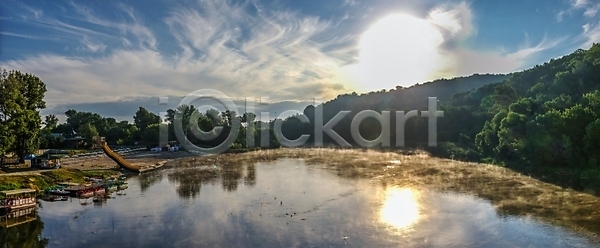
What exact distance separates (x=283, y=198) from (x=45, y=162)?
1212 inches

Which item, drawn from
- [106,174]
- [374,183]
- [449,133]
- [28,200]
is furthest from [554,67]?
[28,200]

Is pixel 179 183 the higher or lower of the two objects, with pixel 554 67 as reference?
lower

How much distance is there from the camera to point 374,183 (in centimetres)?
4469

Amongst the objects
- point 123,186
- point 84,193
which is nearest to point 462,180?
point 123,186

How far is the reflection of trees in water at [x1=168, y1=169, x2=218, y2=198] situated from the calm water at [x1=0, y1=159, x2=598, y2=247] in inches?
17.3

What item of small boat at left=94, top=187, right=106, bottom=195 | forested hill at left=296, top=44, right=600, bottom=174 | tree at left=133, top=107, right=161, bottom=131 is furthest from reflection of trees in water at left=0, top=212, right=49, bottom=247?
tree at left=133, top=107, right=161, bottom=131

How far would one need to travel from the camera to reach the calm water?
2453 cm

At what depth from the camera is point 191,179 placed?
50.6m

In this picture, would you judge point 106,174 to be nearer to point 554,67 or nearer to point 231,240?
point 231,240

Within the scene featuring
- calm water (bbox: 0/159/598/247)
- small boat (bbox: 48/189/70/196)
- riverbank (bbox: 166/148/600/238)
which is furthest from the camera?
small boat (bbox: 48/189/70/196)

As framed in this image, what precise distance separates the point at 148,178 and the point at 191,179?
6.18 meters

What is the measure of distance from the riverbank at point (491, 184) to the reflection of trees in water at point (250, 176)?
7.74 metres

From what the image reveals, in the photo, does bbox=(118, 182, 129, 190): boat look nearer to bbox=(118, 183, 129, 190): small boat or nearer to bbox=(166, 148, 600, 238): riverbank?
bbox=(118, 183, 129, 190): small boat

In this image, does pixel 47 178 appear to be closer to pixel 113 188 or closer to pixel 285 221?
pixel 113 188
